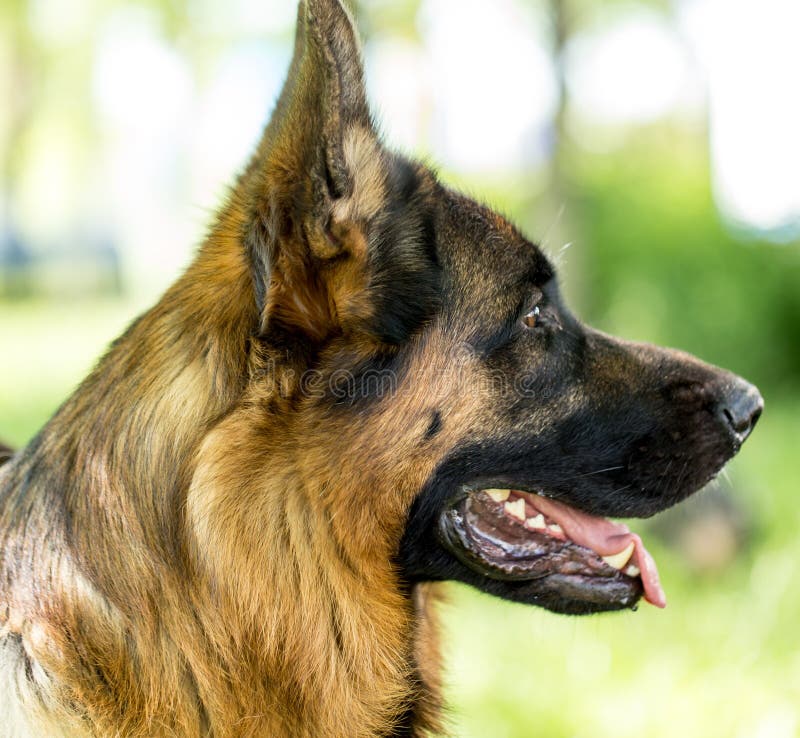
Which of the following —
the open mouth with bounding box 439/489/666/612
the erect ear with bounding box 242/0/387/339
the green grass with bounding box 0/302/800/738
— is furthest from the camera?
the green grass with bounding box 0/302/800/738

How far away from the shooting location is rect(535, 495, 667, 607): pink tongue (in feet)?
9.25

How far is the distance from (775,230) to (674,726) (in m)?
9.22

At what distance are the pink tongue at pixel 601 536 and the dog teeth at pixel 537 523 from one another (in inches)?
0.9

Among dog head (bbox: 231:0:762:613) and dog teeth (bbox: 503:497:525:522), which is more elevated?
dog head (bbox: 231:0:762:613)

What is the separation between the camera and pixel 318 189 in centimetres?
214

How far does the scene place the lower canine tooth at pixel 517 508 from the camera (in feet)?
8.95

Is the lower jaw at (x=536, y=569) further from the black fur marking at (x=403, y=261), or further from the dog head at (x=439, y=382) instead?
the black fur marking at (x=403, y=261)

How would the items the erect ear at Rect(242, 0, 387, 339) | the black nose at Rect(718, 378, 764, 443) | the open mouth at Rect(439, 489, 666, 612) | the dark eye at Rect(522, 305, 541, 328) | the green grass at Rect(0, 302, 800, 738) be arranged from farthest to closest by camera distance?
the green grass at Rect(0, 302, 800, 738) < the black nose at Rect(718, 378, 764, 443) < the dark eye at Rect(522, 305, 541, 328) < the open mouth at Rect(439, 489, 666, 612) < the erect ear at Rect(242, 0, 387, 339)

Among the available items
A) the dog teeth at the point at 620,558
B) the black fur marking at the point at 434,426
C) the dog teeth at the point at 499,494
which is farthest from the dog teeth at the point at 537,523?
the black fur marking at the point at 434,426

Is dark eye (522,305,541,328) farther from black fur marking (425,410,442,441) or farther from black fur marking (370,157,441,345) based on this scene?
black fur marking (425,410,442,441)

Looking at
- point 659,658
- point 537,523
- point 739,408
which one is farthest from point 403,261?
point 659,658

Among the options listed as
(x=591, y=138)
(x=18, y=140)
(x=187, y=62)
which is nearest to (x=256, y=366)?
(x=591, y=138)

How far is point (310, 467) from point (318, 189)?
76cm

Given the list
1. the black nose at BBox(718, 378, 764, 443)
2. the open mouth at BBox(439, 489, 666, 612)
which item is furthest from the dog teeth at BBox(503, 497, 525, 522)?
the black nose at BBox(718, 378, 764, 443)
